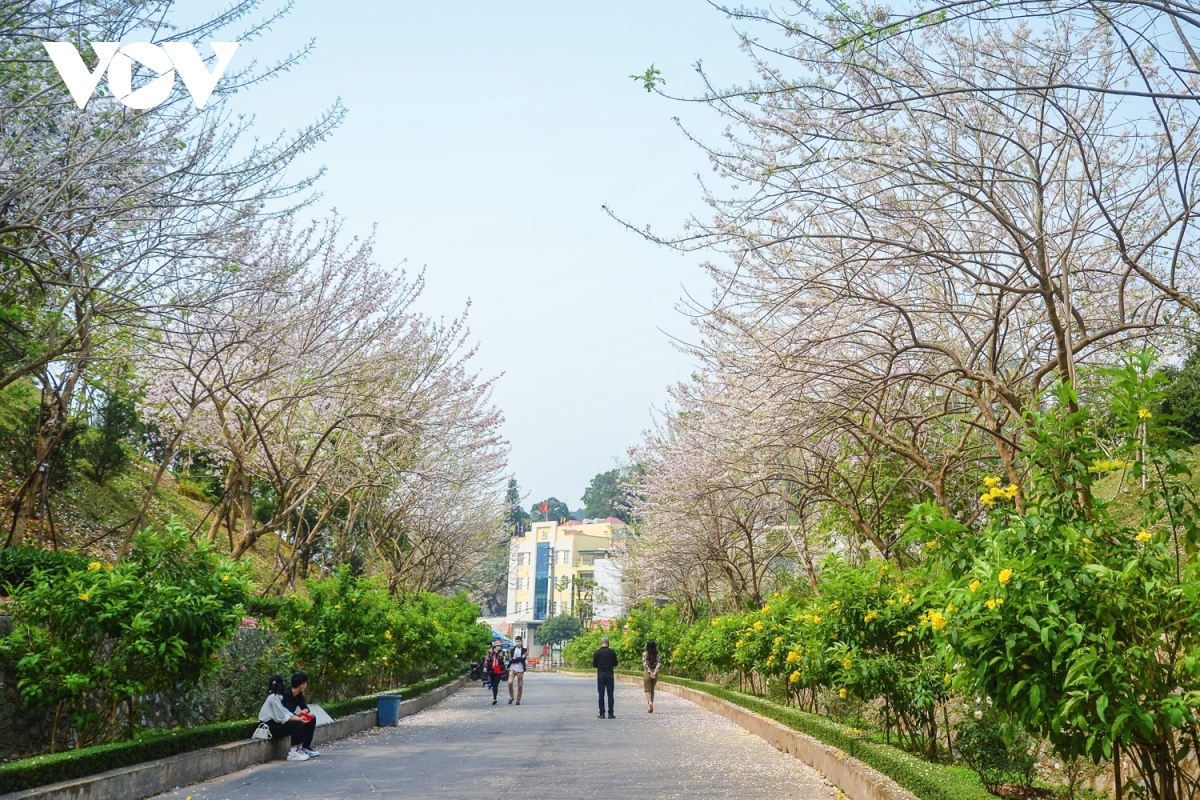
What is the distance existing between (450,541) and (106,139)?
29288mm


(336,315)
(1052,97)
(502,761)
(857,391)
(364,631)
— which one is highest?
(336,315)

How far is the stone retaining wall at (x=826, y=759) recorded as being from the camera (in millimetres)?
9117

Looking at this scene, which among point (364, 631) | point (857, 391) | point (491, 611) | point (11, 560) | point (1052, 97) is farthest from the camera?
point (491, 611)

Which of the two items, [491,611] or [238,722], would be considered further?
[491,611]

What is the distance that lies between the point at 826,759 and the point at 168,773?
689cm

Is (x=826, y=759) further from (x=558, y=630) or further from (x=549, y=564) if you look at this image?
(x=549, y=564)

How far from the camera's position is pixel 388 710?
61.4 ft

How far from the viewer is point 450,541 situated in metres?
37.6

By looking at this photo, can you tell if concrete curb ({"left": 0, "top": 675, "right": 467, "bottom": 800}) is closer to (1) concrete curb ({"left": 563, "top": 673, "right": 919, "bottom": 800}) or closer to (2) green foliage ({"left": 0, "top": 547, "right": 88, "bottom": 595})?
(2) green foliage ({"left": 0, "top": 547, "right": 88, "bottom": 595})

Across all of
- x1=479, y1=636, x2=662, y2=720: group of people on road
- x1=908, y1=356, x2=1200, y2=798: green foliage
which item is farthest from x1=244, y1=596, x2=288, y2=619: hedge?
x1=908, y1=356, x2=1200, y2=798: green foliage

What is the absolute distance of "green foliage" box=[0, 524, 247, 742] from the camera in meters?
9.59

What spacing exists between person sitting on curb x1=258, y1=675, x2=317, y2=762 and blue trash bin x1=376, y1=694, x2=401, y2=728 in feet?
17.1

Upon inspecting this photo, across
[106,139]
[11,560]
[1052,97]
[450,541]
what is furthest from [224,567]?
[450,541]

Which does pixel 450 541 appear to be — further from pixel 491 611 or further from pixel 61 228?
pixel 491 611
